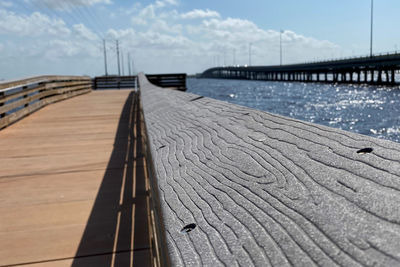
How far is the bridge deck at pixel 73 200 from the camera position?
3.26m

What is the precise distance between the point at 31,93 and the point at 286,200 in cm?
1255

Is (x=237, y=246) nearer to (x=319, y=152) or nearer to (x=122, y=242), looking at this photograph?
(x=319, y=152)

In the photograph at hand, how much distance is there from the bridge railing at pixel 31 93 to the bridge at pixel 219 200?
13.7 ft

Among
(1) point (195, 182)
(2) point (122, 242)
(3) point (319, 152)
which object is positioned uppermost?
(3) point (319, 152)

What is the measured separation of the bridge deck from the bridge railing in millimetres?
1325

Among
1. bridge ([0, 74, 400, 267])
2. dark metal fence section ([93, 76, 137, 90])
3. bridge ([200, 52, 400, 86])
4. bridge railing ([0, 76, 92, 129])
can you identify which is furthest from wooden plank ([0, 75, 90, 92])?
bridge ([200, 52, 400, 86])

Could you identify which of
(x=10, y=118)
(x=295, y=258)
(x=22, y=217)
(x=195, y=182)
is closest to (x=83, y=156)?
(x=22, y=217)

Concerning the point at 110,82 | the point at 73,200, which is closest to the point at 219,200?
the point at 73,200

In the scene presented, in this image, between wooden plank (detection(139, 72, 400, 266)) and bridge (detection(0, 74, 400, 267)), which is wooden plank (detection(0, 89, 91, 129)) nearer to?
bridge (detection(0, 74, 400, 267))

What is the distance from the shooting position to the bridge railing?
9.30m

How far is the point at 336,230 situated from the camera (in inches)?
41.0

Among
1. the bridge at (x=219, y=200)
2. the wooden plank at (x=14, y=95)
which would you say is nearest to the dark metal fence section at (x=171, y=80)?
the wooden plank at (x=14, y=95)

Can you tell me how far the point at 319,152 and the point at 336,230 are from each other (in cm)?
60

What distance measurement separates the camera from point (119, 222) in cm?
380
